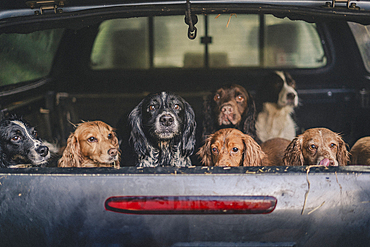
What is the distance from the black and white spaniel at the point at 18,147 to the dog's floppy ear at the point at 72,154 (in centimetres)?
15

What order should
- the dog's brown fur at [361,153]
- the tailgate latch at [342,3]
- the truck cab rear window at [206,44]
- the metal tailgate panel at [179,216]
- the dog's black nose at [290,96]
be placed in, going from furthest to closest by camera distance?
the truck cab rear window at [206,44]
the dog's black nose at [290,96]
the dog's brown fur at [361,153]
the tailgate latch at [342,3]
the metal tailgate panel at [179,216]

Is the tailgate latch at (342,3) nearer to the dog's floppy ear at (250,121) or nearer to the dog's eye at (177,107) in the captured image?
the dog's eye at (177,107)

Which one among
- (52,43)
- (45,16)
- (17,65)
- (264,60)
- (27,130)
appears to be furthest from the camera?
(264,60)

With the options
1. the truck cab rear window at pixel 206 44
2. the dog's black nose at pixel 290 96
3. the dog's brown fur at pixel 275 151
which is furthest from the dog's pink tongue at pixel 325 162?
the truck cab rear window at pixel 206 44

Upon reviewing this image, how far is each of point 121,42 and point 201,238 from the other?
3628 millimetres

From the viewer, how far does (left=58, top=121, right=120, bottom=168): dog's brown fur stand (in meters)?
2.30

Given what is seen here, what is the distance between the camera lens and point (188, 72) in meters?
4.53

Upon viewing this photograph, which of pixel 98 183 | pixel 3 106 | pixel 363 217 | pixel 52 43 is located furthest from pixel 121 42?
pixel 363 217

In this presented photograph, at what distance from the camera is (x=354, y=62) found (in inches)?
153

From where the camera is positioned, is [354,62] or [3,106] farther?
[354,62]

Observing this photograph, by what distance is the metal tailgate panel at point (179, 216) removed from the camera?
135cm

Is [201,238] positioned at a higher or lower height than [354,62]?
lower

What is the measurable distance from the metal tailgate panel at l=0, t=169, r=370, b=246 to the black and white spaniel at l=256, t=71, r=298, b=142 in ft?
7.97

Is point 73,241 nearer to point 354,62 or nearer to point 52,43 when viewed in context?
point 52,43
